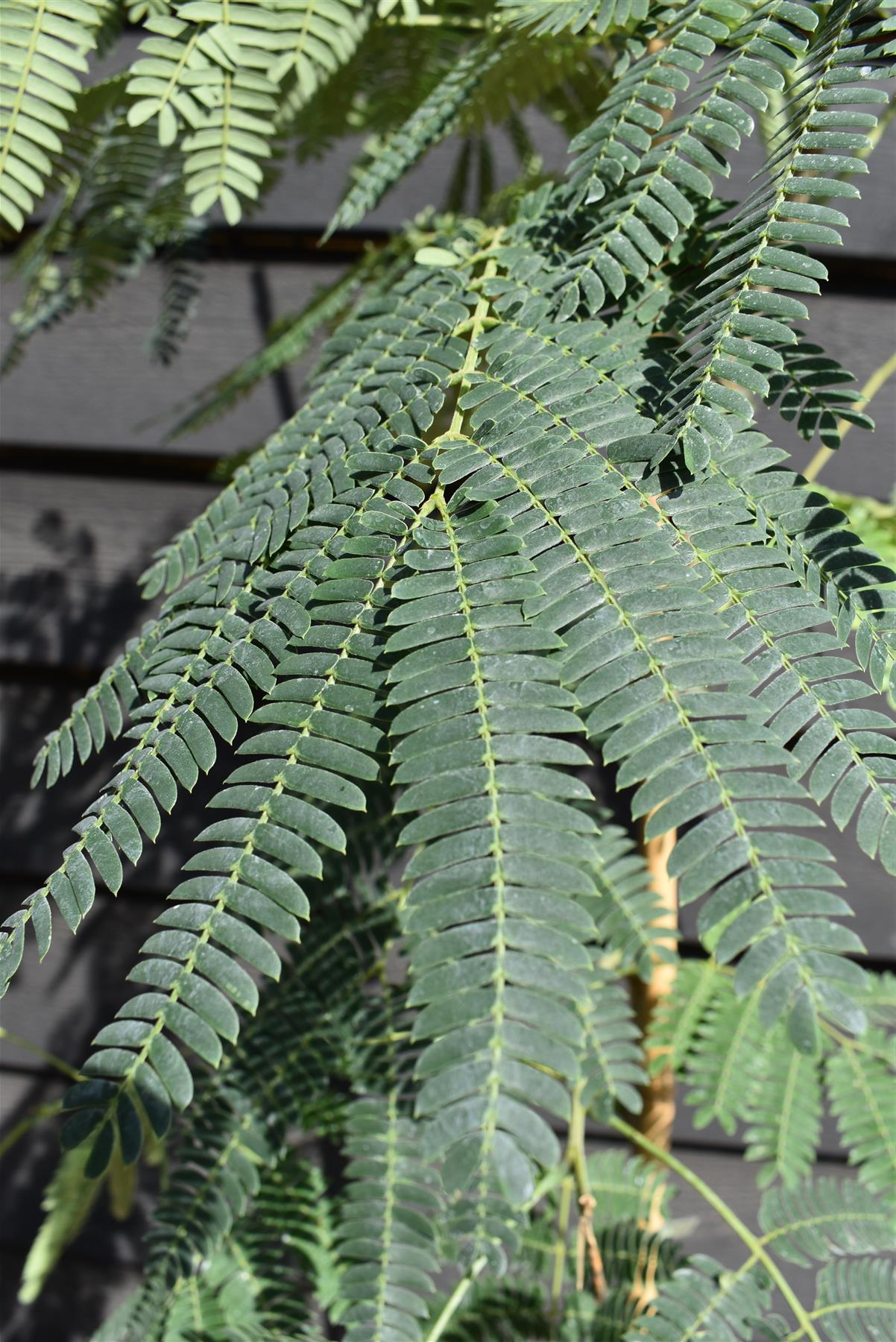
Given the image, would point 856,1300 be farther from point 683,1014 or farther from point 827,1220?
point 683,1014

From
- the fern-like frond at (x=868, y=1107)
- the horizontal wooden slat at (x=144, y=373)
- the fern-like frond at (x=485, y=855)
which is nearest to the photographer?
the fern-like frond at (x=485, y=855)

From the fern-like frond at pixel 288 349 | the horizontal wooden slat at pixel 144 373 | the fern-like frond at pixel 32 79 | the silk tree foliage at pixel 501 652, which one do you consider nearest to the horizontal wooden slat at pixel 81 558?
the horizontal wooden slat at pixel 144 373

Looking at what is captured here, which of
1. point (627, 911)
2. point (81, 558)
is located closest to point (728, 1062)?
point (627, 911)

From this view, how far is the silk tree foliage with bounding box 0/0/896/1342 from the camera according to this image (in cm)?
25

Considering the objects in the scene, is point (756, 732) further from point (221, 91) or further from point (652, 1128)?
point (652, 1128)

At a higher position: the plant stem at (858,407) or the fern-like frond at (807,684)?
the plant stem at (858,407)

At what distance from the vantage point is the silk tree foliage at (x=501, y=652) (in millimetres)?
247

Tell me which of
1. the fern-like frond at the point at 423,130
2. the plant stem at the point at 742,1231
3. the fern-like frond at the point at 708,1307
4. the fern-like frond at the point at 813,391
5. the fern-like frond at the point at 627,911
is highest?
the fern-like frond at the point at 423,130

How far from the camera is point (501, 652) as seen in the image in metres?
0.29

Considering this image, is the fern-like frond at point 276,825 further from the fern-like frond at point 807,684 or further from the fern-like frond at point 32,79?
the fern-like frond at point 32,79

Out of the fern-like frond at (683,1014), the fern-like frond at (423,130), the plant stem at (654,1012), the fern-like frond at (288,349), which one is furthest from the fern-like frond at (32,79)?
the fern-like frond at (683,1014)

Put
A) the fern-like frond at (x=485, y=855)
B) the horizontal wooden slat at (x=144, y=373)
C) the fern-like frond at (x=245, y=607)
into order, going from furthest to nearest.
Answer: the horizontal wooden slat at (x=144, y=373), the fern-like frond at (x=245, y=607), the fern-like frond at (x=485, y=855)

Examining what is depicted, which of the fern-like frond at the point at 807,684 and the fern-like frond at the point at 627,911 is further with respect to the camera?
the fern-like frond at the point at 627,911

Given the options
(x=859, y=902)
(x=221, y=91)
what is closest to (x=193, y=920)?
(x=221, y=91)
